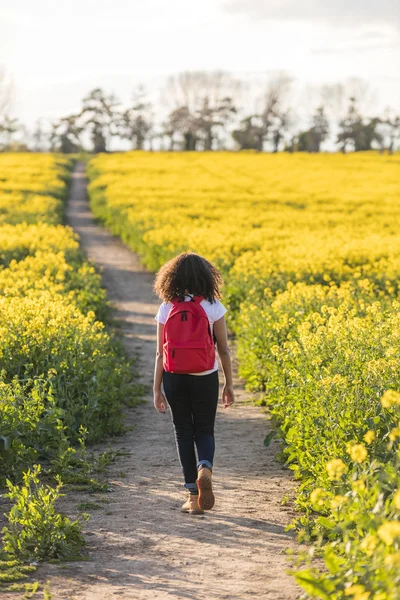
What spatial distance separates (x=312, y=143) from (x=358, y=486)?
10729 centimetres

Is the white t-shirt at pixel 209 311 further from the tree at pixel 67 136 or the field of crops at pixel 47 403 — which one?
the tree at pixel 67 136

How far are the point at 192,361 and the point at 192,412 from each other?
1.47 feet

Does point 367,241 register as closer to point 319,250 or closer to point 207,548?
point 319,250

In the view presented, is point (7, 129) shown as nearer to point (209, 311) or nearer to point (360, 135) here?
point (360, 135)

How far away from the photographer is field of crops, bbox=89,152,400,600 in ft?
13.0

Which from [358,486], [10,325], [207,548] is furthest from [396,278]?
[358,486]

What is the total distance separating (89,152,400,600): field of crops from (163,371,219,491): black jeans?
709mm

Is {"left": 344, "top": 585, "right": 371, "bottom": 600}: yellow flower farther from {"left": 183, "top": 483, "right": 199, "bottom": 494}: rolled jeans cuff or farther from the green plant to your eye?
{"left": 183, "top": 483, "right": 199, "bottom": 494}: rolled jeans cuff

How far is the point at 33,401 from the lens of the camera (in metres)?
7.01

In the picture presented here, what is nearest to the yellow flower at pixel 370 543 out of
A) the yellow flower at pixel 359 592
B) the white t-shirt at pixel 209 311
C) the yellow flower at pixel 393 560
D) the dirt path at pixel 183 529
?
the yellow flower at pixel 359 592

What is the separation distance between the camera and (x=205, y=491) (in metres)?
5.90

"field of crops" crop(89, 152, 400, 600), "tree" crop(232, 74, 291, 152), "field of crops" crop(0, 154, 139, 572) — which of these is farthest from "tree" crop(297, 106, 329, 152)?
"field of crops" crop(0, 154, 139, 572)

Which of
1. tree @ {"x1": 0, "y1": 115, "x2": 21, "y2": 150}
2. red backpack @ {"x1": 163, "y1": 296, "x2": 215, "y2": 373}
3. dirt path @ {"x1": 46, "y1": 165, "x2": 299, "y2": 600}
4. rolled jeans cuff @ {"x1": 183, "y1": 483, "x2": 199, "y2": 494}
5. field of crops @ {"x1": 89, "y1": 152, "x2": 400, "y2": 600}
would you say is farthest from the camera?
tree @ {"x1": 0, "y1": 115, "x2": 21, "y2": 150}

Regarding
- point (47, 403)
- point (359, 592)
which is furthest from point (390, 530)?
→ point (47, 403)
